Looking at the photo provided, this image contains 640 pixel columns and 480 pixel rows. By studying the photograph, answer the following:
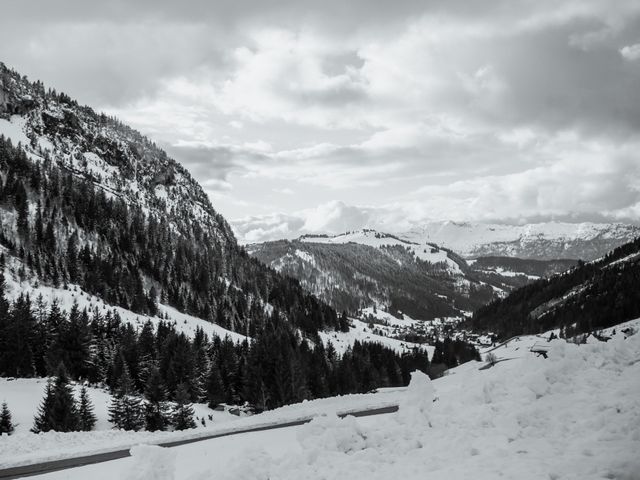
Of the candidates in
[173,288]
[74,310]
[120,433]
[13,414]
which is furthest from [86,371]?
[173,288]

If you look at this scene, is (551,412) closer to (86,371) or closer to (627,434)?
(627,434)

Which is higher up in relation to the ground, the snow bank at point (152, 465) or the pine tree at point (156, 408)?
the snow bank at point (152, 465)

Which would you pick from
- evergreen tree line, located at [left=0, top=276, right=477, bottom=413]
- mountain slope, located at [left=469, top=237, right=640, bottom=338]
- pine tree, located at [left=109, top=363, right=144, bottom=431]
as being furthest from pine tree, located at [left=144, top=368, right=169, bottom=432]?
mountain slope, located at [left=469, top=237, right=640, bottom=338]

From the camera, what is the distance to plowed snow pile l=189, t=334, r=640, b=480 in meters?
11.1

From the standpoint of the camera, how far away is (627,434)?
11.2m

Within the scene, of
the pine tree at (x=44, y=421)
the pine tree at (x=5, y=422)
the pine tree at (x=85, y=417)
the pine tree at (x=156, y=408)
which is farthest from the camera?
the pine tree at (x=156, y=408)

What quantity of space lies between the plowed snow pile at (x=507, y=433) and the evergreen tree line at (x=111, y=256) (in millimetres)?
125342

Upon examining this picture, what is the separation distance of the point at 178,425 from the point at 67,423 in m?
13.2

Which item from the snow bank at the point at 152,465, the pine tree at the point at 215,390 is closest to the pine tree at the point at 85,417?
the pine tree at the point at 215,390

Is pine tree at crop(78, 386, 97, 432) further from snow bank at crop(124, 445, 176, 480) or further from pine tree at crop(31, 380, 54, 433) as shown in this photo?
snow bank at crop(124, 445, 176, 480)

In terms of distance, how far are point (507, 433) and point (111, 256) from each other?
162 metres

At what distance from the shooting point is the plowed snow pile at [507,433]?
36.4 ft

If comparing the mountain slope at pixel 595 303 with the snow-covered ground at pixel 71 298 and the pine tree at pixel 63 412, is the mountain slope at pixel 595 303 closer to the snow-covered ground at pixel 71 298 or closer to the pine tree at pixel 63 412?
the snow-covered ground at pixel 71 298

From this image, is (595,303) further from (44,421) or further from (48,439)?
(48,439)
